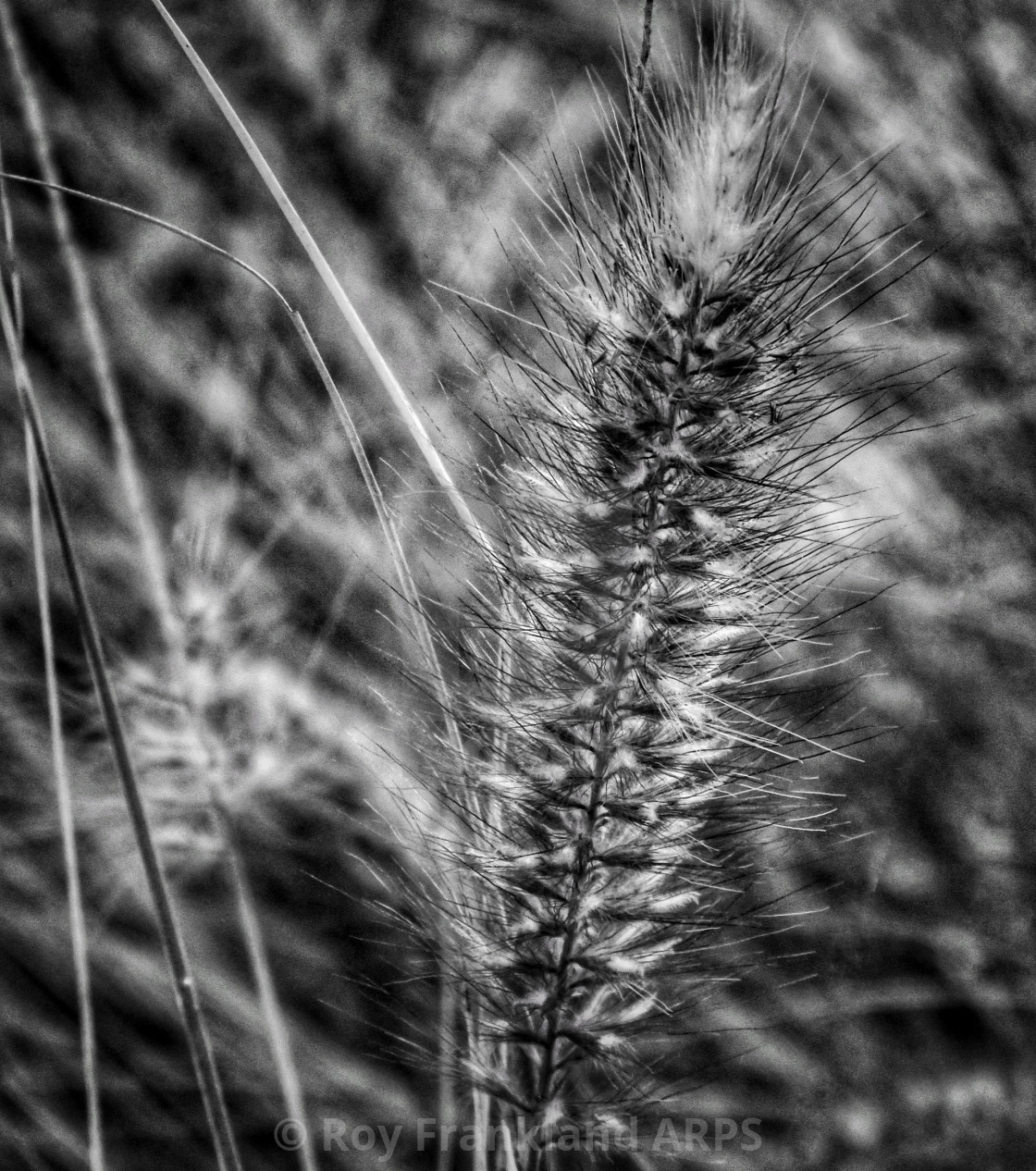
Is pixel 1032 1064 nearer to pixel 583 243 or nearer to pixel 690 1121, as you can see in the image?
pixel 690 1121

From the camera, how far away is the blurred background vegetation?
41 cm

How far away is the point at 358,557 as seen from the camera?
16.3 inches

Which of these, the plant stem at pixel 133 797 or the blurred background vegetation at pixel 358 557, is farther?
the blurred background vegetation at pixel 358 557

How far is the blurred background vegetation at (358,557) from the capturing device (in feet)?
1.34

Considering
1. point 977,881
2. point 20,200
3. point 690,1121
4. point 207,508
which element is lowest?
point 690,1121

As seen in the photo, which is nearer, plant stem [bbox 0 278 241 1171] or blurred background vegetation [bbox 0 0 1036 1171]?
plant stem [bbox 0 278 241 1171]

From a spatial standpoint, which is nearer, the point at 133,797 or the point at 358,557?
the point at 133,797

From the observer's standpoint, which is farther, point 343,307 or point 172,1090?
point 172,1090

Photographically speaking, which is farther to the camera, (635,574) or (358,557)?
(358,557)

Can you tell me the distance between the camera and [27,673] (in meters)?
0.42

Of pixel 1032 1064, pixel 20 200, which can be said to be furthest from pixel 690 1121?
pixel 20 200

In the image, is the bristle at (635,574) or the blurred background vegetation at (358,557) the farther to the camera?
the blurred background vegetation at (358,557)

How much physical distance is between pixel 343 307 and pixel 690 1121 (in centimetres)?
43

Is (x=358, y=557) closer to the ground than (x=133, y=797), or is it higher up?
higher up
